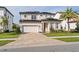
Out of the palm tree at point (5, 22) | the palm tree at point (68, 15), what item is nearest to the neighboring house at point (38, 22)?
the palm tree at point (68, 15)

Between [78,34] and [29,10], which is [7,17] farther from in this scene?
[78,34]

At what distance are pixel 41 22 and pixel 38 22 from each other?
17 centimetres

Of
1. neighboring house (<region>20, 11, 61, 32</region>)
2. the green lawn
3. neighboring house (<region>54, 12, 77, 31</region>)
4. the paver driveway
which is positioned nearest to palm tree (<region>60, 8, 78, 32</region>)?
neighboring house (<region>54, 12, 77, 31</region>)

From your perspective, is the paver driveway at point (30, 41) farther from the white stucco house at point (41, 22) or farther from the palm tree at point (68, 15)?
the palm tree at point (68, 15)

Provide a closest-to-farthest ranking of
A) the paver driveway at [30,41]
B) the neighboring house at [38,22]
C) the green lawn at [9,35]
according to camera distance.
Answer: the paver driveway at [30,41] < the green lawn at [9,35] < the neighboring house at [38,22]

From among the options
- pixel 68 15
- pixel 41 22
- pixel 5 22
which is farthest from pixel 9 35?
pixel 68 15

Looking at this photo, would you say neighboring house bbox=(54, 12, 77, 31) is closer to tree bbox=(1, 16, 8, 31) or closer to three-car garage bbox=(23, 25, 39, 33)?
three-car garage bbox=(23, 25, 39, 33)

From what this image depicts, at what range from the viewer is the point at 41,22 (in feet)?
35.7

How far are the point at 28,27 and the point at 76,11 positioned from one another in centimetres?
265

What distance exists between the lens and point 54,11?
10.7 meters

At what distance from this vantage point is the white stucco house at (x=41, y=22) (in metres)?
10.8

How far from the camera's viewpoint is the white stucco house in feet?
35.3

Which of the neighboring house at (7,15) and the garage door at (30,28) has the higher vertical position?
the neighboring house at (7,15)
